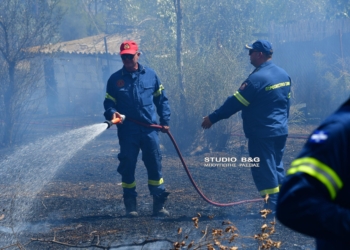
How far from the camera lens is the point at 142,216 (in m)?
5.68

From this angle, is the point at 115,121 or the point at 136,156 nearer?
the point at 115,121

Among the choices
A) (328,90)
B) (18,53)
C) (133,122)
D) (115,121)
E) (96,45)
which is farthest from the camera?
(96,45)

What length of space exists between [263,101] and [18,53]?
7853 mm

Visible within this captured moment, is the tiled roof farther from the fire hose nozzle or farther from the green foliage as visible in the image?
the fire hose nozzle

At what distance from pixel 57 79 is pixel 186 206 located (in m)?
18.3

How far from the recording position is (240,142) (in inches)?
396

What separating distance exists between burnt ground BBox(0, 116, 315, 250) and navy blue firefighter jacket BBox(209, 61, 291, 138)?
102 centimetres

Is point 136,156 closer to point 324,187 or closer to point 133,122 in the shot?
point 133,122

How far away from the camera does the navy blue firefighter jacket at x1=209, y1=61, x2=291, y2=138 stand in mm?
5430

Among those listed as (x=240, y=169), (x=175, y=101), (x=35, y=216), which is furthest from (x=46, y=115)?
(x=35, y=216)

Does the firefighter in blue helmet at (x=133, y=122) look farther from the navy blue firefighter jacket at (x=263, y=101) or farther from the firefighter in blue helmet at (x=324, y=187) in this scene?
the firefighter in blue helmet at (x=324, y=187)

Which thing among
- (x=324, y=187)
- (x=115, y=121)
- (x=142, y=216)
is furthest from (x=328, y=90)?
(x=324, y=187)

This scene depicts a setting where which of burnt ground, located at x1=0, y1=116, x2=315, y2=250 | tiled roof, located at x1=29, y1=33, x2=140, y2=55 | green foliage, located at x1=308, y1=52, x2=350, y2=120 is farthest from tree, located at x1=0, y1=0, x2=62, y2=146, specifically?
tiled roof, located at x1=29, y1=33, x2=140, y2=55

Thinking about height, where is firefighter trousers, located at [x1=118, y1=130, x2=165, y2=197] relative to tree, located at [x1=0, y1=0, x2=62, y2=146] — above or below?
below
